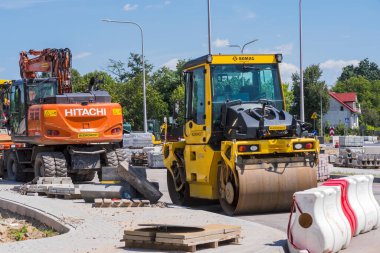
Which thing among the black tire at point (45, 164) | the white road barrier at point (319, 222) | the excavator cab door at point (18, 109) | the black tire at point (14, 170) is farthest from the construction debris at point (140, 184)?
the black tire at point (14, 170)

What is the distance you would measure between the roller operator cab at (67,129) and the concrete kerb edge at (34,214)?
4.33m

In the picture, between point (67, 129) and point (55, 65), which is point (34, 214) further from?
point (55, 65)

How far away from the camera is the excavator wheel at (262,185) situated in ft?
48.8

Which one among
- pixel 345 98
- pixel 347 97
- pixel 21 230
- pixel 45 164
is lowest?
pixel 21 230

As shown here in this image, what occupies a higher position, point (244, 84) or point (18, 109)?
point (244, 84)

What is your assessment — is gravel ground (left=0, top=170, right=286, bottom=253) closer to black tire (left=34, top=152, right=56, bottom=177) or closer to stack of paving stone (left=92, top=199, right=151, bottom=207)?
stack of paving stone (left=92, top=199, right=151, bottom=207)

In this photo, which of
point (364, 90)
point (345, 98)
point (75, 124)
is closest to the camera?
point (75, 124)

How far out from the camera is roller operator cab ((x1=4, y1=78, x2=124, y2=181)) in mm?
22594

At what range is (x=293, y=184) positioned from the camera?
15312 millimetres

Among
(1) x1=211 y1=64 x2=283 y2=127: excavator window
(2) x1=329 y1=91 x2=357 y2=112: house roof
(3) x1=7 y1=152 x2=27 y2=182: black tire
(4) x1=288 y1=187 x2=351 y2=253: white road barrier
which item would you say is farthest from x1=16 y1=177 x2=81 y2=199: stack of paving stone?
(2) x1=329 y1=91 x2=357 y2=112: house roof

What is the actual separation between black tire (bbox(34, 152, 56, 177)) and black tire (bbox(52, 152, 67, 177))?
0.32ft

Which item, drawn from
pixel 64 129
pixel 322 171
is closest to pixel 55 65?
pixel 64 129

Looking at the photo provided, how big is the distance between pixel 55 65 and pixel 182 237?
17064 mm

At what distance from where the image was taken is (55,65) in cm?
2627
